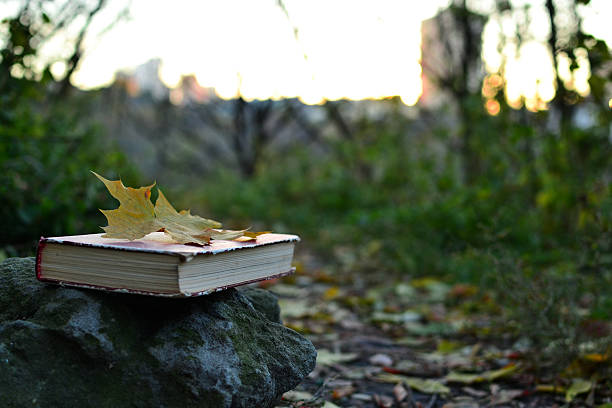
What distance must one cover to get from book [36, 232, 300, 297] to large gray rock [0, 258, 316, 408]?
44 millimetres

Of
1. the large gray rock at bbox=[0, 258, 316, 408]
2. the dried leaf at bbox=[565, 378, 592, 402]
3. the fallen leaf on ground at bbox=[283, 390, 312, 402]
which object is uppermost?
the large gray rock at bbox=[0, 258, 316, 408]

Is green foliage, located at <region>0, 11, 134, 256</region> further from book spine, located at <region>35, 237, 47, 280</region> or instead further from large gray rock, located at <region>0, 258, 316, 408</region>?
large gray rock, located at <region>0, 258, 316, 408</region>

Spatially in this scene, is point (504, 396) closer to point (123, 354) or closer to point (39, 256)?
point (123, 354)

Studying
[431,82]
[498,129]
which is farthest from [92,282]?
[431,82]

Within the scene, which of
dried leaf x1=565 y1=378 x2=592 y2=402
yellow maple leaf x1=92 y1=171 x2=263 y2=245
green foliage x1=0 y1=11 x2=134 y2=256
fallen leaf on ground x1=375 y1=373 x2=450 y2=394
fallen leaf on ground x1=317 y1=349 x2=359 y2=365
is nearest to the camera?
yellow maple leaf x1=92 y1=171 x2=263 y2=245

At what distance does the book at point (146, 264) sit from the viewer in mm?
1168

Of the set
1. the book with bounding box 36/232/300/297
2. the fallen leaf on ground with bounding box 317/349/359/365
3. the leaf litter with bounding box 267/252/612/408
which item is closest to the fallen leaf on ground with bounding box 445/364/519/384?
the leaf litter with bounding box 267/252/612/408

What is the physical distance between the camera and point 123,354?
120cm

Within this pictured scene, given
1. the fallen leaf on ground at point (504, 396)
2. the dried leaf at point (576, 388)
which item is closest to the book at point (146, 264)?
the fallen leaf on ground at point (504, 396)

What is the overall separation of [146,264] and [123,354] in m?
0.19

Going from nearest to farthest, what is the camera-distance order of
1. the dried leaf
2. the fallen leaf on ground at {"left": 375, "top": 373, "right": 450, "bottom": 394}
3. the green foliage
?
the dried leaf
the fallen leaf on ground at {"left": 375, "top": 373, "right": 450, "bottom": 394}
the green foliage

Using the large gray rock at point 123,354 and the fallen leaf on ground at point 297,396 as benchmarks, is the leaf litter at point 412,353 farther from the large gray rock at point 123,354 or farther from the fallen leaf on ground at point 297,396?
the large gray rock at point 123,354

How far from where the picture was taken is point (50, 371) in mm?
1162

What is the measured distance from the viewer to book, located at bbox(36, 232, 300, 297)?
1168 millimetres
